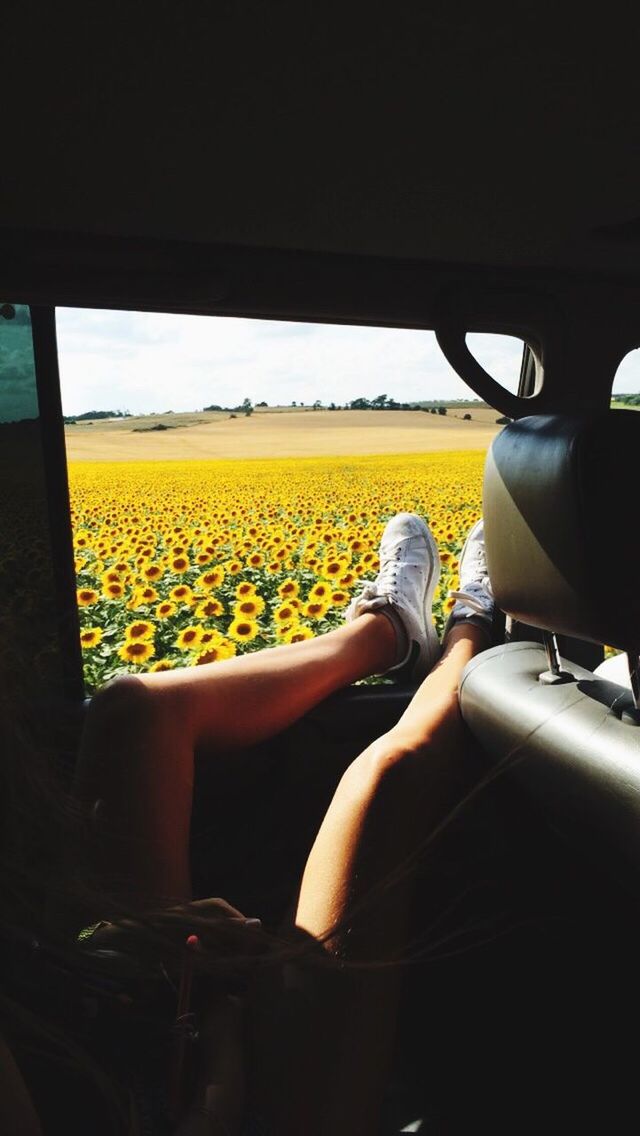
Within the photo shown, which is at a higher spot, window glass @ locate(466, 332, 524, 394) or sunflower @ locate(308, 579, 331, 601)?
window glass @ locate(466, 332, 524, 394)

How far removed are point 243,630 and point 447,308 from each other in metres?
1.24

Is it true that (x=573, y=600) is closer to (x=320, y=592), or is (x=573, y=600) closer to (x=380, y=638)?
(x=380, y=638)

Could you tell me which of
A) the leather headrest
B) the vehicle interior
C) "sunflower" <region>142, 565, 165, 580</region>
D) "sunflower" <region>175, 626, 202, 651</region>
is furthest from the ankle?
the leather headrest

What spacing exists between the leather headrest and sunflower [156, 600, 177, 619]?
152 cm

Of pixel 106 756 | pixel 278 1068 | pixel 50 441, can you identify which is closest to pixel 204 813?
pixel 106 756

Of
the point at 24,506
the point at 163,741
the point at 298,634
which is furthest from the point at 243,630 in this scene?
the point at 163,741

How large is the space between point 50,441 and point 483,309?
3.95 ft

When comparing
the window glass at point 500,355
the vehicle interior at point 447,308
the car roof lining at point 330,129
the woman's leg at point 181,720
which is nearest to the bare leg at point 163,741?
the woman's leg at point 181,720

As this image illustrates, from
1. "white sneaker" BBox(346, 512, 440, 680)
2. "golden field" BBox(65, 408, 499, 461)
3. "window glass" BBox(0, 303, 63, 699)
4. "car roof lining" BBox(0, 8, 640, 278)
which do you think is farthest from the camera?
"white sneaker" BBox(346, 512, 440, 680)

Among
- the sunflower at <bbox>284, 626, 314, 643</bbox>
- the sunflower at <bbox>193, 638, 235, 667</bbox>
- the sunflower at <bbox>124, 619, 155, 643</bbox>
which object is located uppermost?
the sunflower at <bbox>124, 619, 155, 643</bbox>

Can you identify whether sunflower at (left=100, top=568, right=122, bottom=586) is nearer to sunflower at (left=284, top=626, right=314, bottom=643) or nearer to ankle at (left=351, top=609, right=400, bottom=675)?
sunflower at (left=284, top=626, right=314, bottom=643)

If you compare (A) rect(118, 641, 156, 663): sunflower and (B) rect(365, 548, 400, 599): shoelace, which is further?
(B) rect(365, 548, 400, 599): shoelace

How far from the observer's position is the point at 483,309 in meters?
2.13

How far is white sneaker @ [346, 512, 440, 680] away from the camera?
257 centimetres
